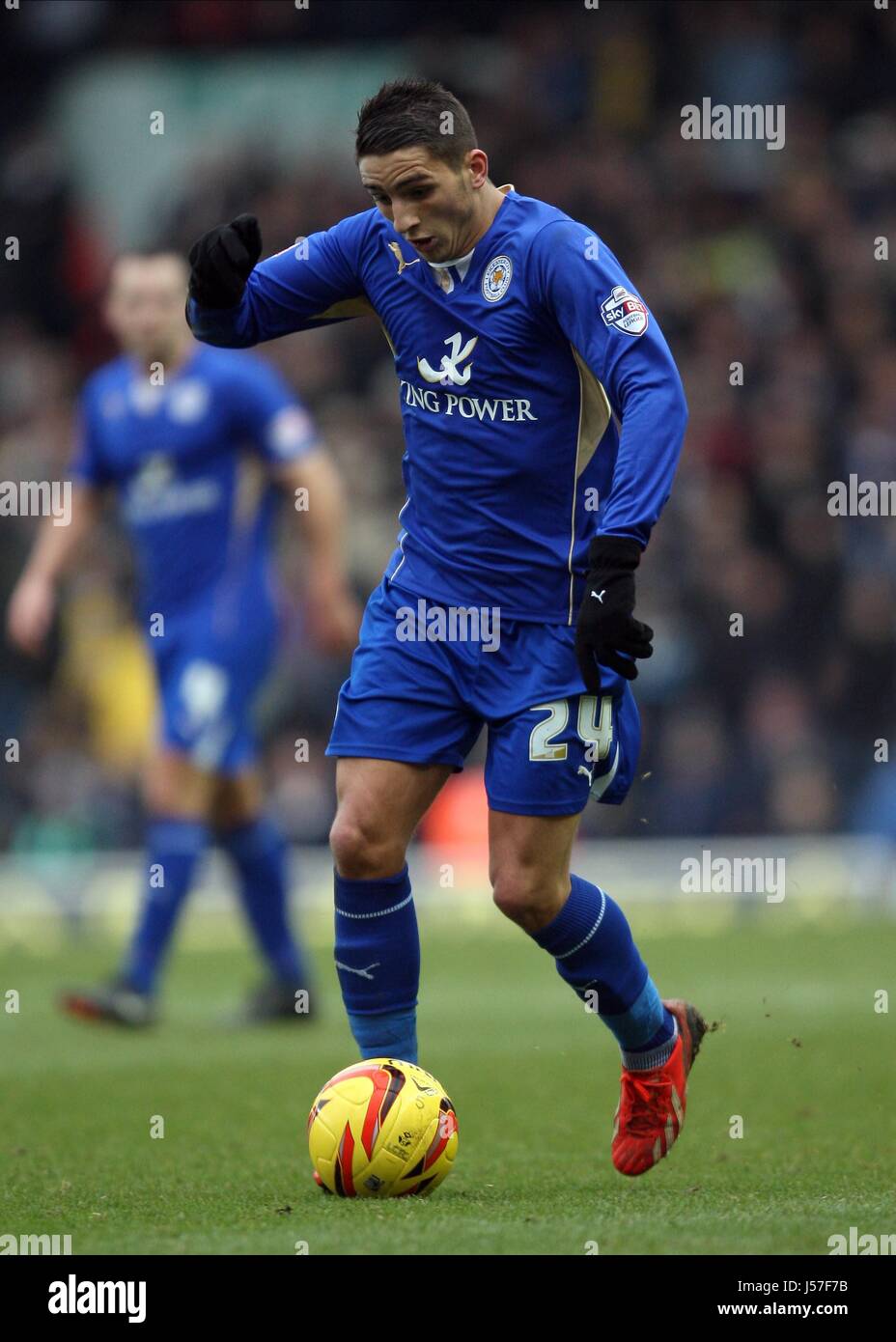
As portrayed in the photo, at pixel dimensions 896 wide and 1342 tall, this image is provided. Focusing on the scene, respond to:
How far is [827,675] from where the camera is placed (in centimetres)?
1331

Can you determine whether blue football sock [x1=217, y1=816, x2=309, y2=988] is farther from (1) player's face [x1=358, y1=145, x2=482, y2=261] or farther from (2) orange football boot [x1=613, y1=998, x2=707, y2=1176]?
(1) player's face [x1=358, y1=145, x2=482, y2=261]

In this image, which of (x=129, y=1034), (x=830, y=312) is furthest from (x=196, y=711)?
(x=830, y=312)

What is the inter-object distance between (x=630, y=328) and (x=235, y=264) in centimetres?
90

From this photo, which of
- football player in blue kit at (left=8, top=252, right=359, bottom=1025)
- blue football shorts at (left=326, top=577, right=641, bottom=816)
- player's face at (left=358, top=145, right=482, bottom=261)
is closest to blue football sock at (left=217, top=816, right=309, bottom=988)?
football player in blue kit at (left=8, top=252, right=359, bottom=1025)

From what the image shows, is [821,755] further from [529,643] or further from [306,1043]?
[529,643]

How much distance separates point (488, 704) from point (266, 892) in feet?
11.3

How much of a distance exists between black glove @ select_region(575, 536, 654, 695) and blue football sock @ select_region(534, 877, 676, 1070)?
0.67 m

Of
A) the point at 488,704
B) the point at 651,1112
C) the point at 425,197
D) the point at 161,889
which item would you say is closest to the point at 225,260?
the point at 425,197

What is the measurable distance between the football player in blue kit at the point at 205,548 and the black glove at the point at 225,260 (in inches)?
122

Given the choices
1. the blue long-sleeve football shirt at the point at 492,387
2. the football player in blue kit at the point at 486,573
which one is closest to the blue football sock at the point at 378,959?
the football player in blue kit at the point at 486,573

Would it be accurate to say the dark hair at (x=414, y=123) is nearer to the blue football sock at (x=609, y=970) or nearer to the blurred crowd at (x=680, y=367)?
the blue football sock at (x=609, y=970)

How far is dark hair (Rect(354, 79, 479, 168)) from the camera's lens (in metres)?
4.45

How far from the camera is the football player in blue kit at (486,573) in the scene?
4.55m

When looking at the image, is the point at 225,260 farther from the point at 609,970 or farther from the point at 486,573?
the point at 609,970
